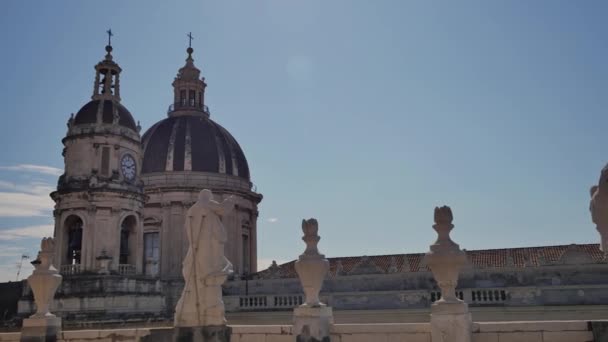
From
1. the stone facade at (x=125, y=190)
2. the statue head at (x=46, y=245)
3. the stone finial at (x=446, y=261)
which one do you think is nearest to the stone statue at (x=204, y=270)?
the stone finial at (x=446, y=261)

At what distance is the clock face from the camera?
29.0 meters

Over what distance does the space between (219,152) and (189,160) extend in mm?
2464

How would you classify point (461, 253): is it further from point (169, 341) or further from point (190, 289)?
point (169, 341)

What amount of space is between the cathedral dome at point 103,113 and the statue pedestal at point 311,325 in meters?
21.6

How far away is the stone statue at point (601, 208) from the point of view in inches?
270

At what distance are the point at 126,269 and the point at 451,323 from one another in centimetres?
2244

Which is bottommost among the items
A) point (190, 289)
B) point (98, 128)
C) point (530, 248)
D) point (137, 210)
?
point (190, 289)

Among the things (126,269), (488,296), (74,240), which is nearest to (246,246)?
(126,269)

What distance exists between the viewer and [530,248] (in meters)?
30.3

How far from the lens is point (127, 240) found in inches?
1179

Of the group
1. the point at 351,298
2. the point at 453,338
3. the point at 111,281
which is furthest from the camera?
the point at 111,281

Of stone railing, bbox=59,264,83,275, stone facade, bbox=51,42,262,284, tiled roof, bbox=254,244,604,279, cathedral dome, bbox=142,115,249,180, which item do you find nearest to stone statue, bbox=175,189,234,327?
tiled roof, bbox=254,244,604,279

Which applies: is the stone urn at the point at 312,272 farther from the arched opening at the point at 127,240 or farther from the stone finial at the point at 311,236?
the arched opening at the point at 127,240

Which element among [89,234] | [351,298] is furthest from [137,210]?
[351,298]
